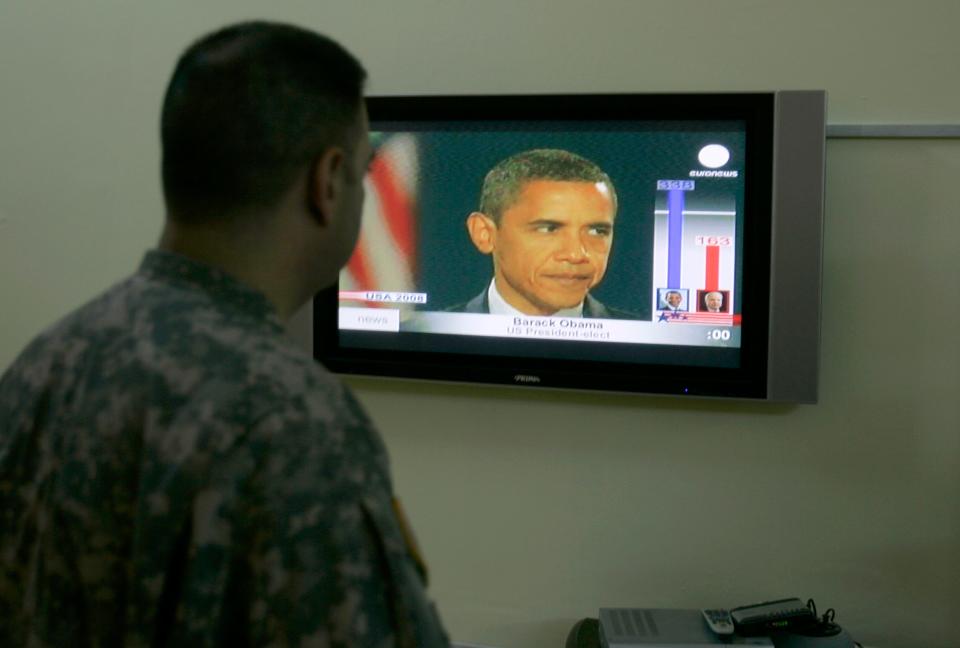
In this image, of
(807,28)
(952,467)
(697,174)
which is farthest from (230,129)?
(952,467)

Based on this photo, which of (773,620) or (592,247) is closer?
(773,620)

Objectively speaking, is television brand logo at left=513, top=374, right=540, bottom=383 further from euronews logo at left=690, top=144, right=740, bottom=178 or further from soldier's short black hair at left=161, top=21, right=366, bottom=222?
soldier's short black hair at left=161, top=21, right=366, bottom=222

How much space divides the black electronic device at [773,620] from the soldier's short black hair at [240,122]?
1854mm

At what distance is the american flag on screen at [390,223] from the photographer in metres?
2.81

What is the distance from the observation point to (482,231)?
9.04ft

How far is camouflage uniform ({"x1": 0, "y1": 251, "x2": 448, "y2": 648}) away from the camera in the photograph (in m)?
0.87

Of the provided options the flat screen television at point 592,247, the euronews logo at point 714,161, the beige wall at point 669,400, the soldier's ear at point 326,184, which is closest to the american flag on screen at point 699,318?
the flat screen television at point 592,247

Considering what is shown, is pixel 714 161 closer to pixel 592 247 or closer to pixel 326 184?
pixel 592 247

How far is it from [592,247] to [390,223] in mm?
555

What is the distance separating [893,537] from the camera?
2.63 meters

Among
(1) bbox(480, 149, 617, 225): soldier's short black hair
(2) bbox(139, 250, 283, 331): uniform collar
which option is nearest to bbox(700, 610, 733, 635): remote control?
(1) bbox(480, 149, 617, 225): soldier's short black hair

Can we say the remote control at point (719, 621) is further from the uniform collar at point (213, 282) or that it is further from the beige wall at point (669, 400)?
the uniform collar at point (213, 282)

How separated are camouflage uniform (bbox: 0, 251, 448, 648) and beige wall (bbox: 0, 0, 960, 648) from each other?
1893 mm

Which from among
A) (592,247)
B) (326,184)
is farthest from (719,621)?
(326,184)
